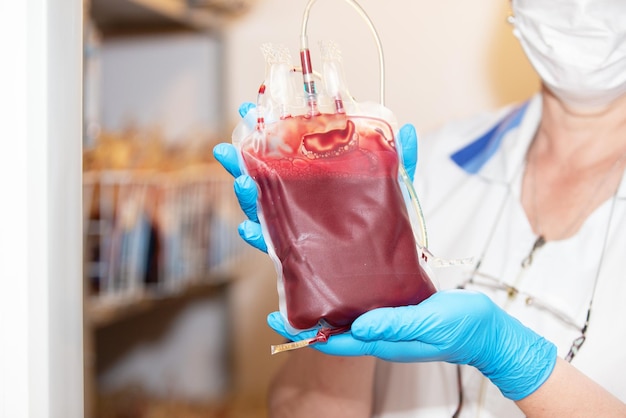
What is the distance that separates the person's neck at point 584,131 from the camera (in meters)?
1.05

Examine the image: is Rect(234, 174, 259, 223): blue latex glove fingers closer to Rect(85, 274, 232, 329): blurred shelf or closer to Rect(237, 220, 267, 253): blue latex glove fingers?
Rect(237, 220, 267, 253): blue latex glove fingers

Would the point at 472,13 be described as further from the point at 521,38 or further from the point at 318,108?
the point at 318,108

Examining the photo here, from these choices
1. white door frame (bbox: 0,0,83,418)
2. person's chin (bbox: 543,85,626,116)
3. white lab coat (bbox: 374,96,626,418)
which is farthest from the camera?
person's chin (bbox: 543,85,626,116)

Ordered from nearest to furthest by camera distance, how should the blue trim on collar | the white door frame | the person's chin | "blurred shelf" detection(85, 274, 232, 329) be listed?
1. the white door frame
2. the person's chin
3. the blue trim on collar
4. "blurred shelf" detection(85, 274, 232, 329)

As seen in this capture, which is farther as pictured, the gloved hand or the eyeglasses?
the eyeglasses

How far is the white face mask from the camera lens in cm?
94

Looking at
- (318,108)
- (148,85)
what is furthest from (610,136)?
(148,85)

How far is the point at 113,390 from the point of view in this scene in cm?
205

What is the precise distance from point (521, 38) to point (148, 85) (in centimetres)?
136

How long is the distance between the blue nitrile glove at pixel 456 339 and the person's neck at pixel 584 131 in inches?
18.0

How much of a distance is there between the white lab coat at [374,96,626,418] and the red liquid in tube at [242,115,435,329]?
262mm

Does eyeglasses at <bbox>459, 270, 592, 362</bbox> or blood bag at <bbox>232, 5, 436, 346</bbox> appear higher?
blood bag at <bbox>232, 5, 436, 346</bbox>

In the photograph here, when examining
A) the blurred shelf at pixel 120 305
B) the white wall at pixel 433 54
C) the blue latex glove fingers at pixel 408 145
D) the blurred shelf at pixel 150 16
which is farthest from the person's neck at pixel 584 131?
the blurred shelf at pixel 150 16

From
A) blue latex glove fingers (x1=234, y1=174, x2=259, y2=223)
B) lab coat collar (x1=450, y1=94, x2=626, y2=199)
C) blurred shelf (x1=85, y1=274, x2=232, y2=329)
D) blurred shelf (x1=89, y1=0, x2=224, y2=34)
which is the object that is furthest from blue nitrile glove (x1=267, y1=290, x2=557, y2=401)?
blurred shelf (x1=89, y1=0, x2=224, y2=34)
